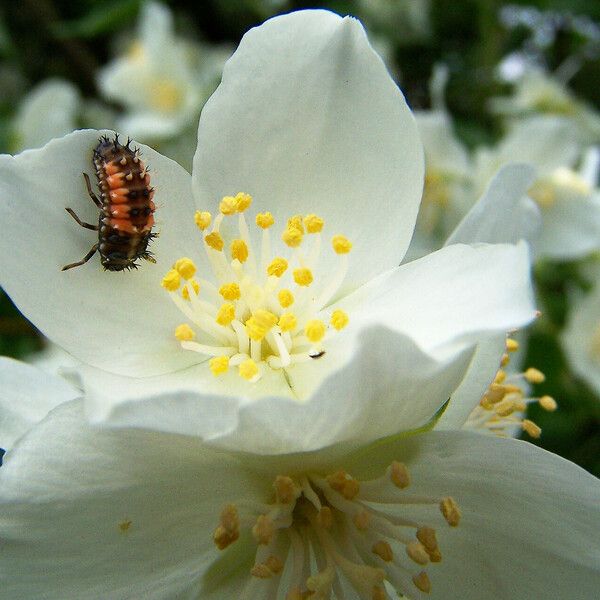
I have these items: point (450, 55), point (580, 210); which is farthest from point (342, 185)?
point (450, 55)

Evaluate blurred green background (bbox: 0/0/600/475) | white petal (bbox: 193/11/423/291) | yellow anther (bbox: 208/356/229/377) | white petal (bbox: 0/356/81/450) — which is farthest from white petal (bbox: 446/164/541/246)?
blurred green background (bbox: 0/0/600/475)

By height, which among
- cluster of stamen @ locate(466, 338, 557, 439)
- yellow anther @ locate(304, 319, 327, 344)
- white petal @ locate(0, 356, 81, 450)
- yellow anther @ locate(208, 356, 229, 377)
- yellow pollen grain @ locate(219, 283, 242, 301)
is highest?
yellow anther @ locate(304, 319, 327, 344)

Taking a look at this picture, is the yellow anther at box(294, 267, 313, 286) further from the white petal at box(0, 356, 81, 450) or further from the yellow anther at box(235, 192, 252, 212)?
the white petal at box(0, 356, 81, 450)

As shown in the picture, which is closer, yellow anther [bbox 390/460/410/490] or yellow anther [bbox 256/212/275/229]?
yellow anther [bbox 390/460/410/490]

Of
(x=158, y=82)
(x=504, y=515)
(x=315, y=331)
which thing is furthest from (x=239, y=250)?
(x=158, y=82)

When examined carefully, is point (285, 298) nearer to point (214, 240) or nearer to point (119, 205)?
point (214, 240)
